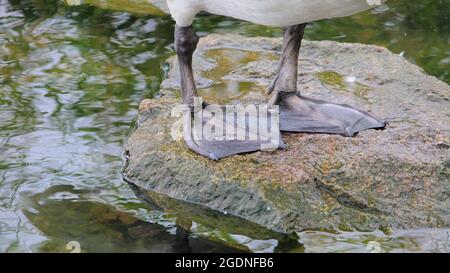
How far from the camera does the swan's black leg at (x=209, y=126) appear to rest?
4.30 m

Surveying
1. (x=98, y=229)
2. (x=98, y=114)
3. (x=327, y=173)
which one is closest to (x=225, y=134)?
(x=327, y=173)

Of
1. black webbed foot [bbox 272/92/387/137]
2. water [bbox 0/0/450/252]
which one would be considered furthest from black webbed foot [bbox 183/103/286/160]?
water [bbox 0/0/450/252]

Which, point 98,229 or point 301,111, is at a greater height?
point 301,111

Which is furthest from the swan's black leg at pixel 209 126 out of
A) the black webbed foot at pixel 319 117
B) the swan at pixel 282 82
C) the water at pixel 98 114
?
the water at pixel 98 114

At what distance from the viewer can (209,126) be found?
4.49 m

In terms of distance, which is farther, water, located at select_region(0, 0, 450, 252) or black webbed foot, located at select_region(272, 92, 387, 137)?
black webbed foot, located at select_region(272, 92, 387, 137)

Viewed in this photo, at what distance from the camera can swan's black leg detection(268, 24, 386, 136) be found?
448 centimetres

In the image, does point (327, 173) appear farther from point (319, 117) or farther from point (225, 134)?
point (225, 134)

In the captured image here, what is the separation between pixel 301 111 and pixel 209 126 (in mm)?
532

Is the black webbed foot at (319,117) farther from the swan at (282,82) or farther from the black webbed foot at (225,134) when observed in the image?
the black webbed foot at (225,134)

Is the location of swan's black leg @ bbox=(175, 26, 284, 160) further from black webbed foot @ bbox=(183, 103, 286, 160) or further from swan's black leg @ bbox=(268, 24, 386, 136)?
swan's black leg @ bbox=(268, 24, 386, 136)

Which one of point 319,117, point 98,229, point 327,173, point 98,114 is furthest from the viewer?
point 98,114
